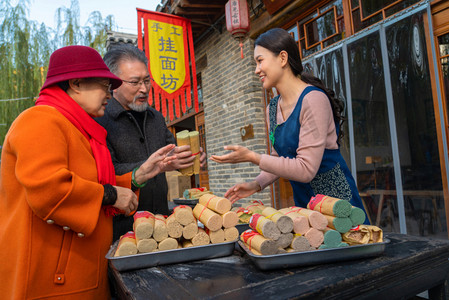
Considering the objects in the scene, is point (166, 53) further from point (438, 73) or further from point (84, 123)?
point (84, 123)

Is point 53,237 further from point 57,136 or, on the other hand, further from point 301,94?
point 301,94

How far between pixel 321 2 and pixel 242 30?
123 cm

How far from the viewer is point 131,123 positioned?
202cm

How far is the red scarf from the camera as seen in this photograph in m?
1.29

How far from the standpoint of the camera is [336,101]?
1.61 meters

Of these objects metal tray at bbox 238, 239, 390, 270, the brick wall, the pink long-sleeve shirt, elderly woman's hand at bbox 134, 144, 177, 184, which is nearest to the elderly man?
elderly woman's hand at bbox 134, 144, 177, 184

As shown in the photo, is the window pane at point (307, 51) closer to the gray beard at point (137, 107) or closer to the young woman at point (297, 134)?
the young woman at point (297, 134)

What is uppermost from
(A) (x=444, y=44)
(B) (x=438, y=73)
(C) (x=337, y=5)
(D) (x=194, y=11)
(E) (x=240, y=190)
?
(D) (x=194, y=11)

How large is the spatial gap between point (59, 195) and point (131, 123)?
1002 millimetres

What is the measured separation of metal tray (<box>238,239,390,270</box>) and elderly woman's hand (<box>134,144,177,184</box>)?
2.10ft

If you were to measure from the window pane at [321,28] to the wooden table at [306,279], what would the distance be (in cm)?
340

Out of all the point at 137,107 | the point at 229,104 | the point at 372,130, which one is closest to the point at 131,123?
the point at 137,107

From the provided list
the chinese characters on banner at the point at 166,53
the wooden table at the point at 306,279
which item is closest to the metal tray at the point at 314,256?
the wooden table at the point at 306,279

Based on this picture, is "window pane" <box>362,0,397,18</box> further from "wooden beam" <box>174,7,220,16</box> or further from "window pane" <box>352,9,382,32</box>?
"wooden beam" <box>174,7,220,16</box>
